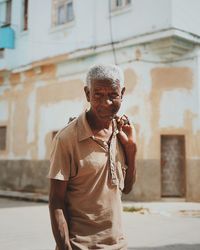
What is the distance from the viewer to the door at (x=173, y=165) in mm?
11242

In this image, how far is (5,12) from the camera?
607 inches

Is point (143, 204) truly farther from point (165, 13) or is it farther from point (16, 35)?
point (16, 35)

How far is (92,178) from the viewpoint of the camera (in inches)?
65.9

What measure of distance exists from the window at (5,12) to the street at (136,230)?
8.71m

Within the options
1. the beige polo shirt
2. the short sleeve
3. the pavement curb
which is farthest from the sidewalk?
the short sleeve

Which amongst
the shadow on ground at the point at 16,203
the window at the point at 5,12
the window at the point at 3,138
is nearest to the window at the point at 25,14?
the window at the point at 5,12

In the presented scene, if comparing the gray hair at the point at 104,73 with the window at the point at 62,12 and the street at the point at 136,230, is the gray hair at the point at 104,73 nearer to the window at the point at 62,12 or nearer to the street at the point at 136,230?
the street at the point at 136,230

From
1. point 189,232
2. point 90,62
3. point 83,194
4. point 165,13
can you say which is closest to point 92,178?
point 83,194

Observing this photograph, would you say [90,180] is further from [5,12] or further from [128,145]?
[5,12]

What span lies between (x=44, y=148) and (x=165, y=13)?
6349mm

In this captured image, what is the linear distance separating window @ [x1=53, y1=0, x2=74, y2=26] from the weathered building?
0.12 ft

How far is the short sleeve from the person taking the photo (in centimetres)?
165

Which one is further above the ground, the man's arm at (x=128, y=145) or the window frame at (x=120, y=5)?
the window frame at (x=120, y=5)

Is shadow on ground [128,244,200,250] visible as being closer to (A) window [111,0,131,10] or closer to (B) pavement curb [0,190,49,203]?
(B) pavement curb [0,190,49,203]
